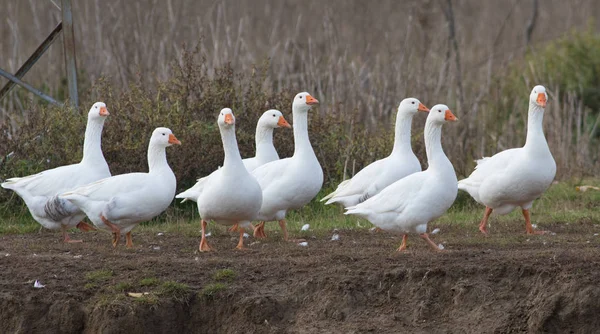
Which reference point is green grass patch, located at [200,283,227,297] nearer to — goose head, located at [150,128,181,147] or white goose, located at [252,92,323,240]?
white goose, located at [252,92,323,240]

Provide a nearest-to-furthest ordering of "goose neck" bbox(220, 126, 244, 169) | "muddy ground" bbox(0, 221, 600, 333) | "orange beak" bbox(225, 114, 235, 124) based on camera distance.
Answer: "muddy ground" bbox(0, 221, 600, 333) → "goose neck" bbox(220, 126, 244, 169) → "orange beak" bbox(225, 114, 235, 124)

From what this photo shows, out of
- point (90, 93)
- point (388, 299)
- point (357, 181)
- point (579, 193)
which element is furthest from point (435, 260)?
point (90, 93)

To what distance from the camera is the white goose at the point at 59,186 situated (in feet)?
30.0

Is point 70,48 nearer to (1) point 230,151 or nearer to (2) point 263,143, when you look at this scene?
(2) point 263,143

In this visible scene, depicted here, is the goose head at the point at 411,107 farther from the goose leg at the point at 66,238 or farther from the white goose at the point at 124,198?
the goose leg at the point at 66,238

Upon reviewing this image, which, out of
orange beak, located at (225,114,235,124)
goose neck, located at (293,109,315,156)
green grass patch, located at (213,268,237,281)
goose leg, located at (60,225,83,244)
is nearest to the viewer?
green grass patch, located at (213,268,237,281)

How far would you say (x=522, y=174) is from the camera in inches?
356

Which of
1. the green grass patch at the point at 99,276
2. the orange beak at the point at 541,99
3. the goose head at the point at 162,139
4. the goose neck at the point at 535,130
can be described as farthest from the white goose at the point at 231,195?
the orange beak at the point at 541,99

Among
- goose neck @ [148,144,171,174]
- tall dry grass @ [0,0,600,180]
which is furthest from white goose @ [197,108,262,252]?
tall dry grass @ [0,0,600,180]

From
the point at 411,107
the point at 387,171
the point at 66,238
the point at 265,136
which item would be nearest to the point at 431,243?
the point at 387,171

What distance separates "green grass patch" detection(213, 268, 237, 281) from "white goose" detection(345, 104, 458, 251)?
1.30 meters

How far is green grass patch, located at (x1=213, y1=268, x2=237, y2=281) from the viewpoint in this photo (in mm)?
7145

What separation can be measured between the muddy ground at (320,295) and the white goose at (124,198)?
94cm

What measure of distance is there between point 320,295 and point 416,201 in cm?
146
